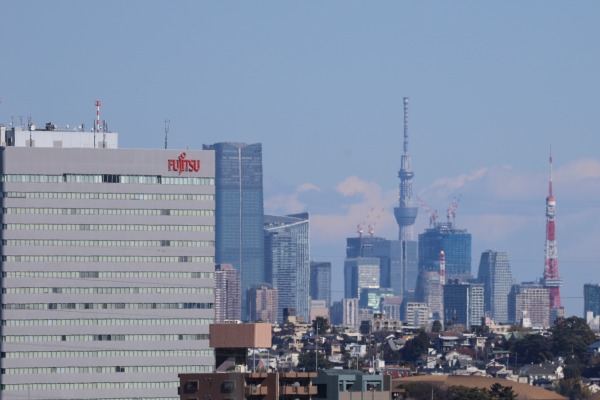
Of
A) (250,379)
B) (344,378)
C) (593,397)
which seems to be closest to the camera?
(250,379)

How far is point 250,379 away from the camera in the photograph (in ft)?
508

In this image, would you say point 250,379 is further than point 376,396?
No

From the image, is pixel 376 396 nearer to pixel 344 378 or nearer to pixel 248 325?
pixel 344 378

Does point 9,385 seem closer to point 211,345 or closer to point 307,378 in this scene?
point 211,345

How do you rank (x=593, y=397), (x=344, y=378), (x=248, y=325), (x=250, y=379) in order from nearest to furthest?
(x=250, y=379), (x=344, y=378), (x=248, y=325), (x=593, y=397)

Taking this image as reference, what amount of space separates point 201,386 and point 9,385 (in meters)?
47.2

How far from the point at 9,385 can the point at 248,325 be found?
31333mm

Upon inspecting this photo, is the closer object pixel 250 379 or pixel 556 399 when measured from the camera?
pixel 250 379

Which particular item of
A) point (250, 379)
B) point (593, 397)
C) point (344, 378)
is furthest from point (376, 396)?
point (593, 397)

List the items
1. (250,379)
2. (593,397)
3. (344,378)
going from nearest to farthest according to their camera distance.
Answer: (250,379)
(344,378)
(593,397)

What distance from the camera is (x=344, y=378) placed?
16475 cm

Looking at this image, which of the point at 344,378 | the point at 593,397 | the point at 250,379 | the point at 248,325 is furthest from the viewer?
the point at 593,397

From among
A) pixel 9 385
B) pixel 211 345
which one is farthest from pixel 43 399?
pixel 211 345

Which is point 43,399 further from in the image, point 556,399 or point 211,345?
point 556,399
